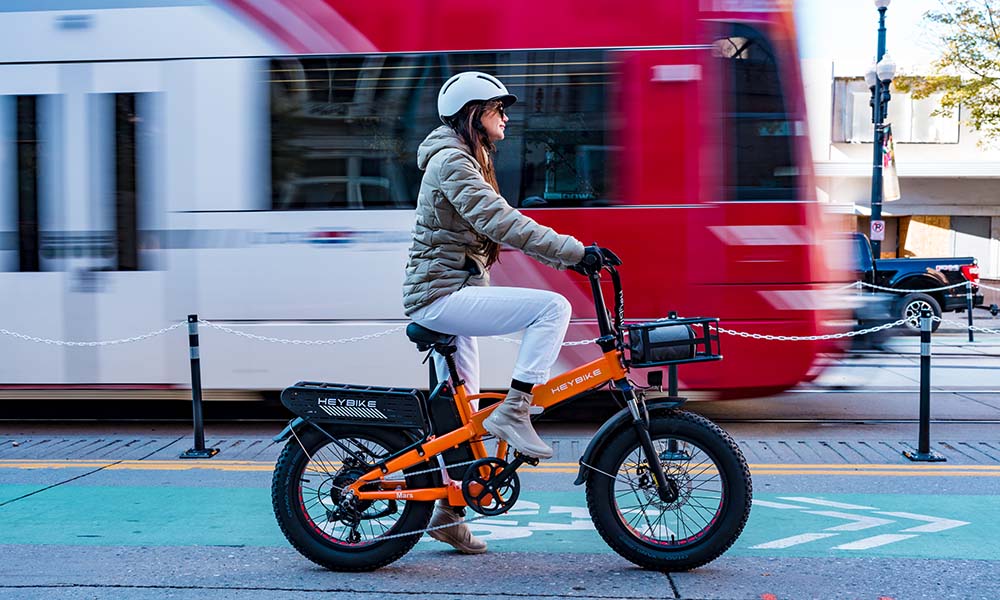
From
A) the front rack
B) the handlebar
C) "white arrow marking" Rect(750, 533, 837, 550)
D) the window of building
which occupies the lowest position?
"white arrow marking" Rect(750, 533, 837, 550)

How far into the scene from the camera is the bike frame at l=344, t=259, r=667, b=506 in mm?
3973

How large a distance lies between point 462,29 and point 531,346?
4177 millimetres

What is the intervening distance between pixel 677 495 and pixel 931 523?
1.79m

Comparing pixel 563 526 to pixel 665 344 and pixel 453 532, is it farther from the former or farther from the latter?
pixel 665 344

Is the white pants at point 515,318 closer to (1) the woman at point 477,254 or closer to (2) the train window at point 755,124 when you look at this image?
(1) the woman at point 477,254

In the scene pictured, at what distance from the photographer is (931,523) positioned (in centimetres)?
501

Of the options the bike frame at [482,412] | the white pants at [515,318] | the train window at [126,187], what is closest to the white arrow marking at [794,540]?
the bike frame at [482,412]

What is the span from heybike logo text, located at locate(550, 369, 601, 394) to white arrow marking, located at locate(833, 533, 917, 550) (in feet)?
5.09

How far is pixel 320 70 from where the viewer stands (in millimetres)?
7582

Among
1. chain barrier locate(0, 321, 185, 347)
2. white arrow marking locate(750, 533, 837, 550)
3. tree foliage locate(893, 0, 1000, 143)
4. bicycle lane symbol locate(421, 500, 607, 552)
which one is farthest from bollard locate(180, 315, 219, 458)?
tree foliage locate(893, 0, 1000, 143)

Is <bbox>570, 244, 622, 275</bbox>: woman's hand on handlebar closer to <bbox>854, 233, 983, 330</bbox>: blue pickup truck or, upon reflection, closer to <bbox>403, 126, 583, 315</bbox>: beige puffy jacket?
<bbox>403, 126, 583, 315</bbox>: beige puffy jacket

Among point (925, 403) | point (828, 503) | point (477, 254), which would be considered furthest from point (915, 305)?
point (477, 254)

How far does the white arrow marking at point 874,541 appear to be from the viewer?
15.0ft

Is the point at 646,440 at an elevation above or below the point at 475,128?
below
